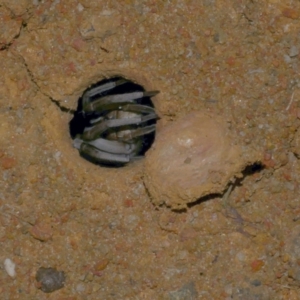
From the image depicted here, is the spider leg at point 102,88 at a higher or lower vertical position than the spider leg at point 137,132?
higher

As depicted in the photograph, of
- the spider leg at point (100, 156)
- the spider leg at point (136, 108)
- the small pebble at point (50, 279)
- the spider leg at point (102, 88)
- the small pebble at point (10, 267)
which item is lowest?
the small pebble at point (50, 279)

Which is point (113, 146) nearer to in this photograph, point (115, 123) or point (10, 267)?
point (115, 123)

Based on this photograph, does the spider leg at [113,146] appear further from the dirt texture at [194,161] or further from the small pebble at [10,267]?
the small pebble at [10,267]

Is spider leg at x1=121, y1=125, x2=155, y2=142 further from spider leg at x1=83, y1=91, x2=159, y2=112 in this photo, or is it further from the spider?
spider leg at x1=83, y1=91, x2=159, y2=112

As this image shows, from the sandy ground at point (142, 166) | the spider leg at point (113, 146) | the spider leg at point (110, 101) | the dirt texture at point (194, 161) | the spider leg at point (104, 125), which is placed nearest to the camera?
the dirt texture at point (194, 161)

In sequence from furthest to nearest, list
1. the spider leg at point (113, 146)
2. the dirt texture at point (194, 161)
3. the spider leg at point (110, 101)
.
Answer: the spider leg at point (113, 146)
the spider leg at point (110, 101)
the dirt texture at point (194, 161)

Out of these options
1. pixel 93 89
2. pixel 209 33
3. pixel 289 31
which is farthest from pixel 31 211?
pixel 289 31

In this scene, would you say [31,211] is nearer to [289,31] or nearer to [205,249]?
[205,249]

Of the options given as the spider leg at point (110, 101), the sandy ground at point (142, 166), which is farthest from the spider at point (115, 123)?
the sandy ground at point (142, 166)
